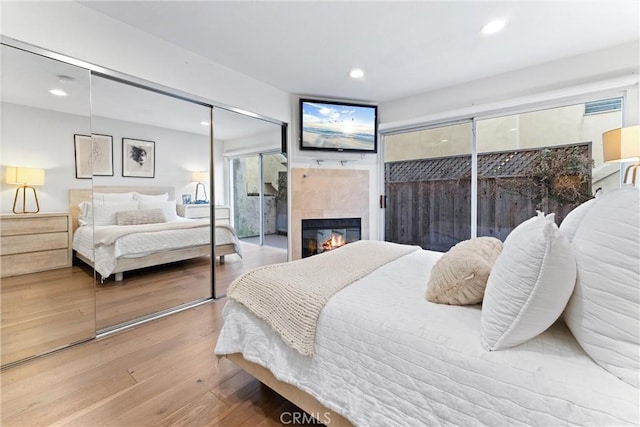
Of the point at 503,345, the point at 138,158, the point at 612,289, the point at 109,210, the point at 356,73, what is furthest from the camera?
the point at 356,73

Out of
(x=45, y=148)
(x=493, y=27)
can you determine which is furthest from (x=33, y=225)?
(x=493, y=27)

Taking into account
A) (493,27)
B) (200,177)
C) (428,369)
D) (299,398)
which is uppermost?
(493,27)

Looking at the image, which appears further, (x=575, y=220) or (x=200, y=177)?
(x=200, y=177)

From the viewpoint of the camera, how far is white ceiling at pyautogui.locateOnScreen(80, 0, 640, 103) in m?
1.92

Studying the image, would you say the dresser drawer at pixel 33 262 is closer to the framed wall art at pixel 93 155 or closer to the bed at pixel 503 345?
the framed wall art at pixel 93 155

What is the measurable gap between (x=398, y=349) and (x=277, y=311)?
0.59 metres

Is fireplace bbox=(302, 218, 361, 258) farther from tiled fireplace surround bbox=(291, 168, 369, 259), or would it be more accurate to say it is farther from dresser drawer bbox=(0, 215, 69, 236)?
dresser drawer bbox=(0, 215, 69, 236)

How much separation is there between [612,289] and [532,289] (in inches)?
6.7

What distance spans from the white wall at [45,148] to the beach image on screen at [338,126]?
2271mm

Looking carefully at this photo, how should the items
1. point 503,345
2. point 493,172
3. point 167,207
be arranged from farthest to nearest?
1. point 493,172
2. point 167,207
3. point 503,345

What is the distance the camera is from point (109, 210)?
7.78ft

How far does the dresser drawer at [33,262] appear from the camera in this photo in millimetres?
1804

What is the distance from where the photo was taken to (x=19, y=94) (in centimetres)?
177

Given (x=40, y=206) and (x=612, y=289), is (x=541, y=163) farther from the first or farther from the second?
(x=40, y=206)
